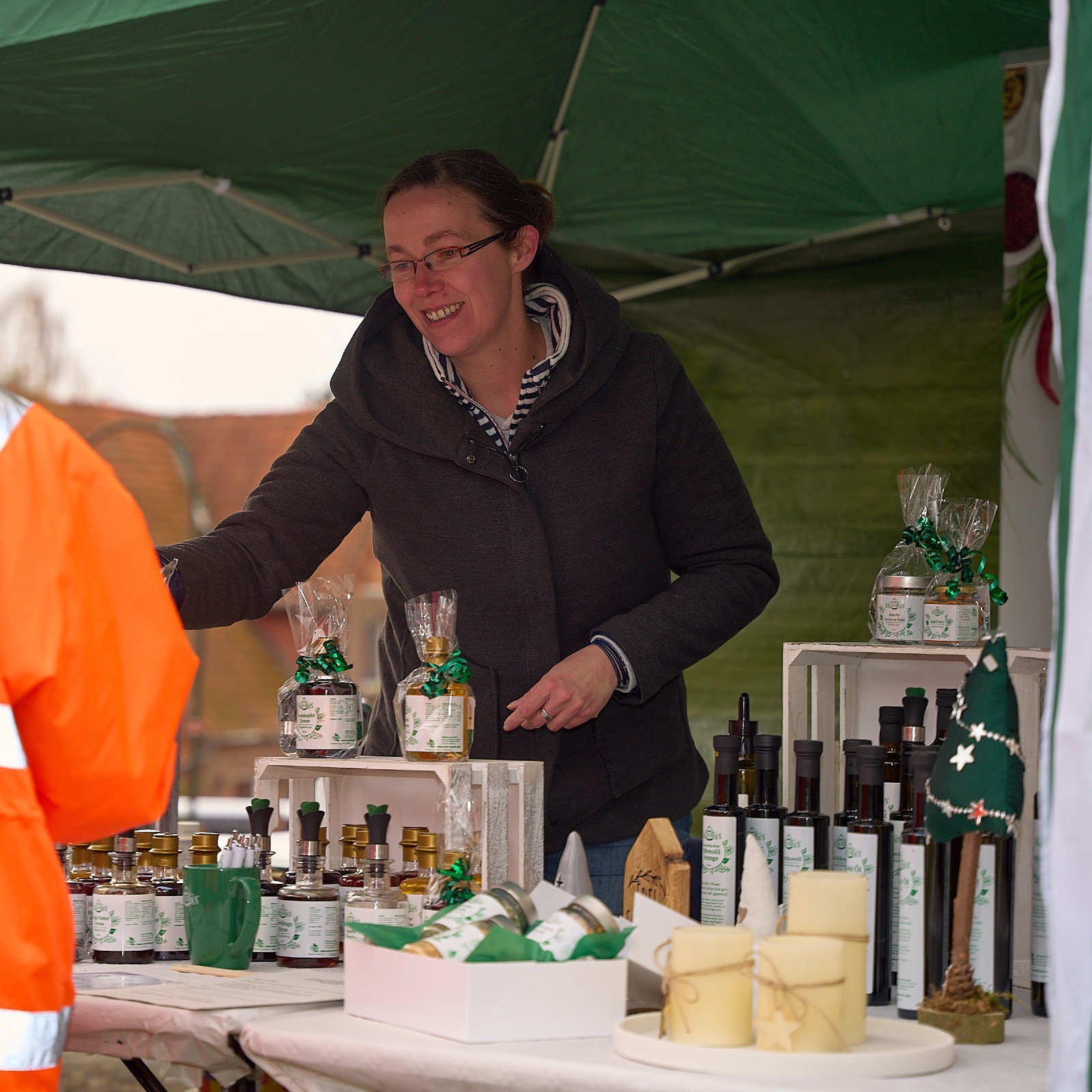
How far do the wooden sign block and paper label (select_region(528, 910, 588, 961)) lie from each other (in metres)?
0.30

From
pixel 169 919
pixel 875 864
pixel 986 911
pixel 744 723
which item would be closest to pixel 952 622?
pixel 744 723

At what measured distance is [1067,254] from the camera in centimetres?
113

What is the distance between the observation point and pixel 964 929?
1.49 m

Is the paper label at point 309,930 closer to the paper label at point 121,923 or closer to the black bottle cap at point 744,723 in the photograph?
the paper label at point 121,923

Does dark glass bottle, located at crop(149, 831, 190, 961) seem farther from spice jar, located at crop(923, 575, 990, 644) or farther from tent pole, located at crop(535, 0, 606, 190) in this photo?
tent pole, located at crop(535, 0, 606, 190)

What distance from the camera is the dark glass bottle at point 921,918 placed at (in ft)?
5.08

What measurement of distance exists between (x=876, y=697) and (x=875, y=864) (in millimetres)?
668

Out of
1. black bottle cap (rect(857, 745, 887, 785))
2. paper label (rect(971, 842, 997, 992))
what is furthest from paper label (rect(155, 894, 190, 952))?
paper label (rect(971, 842, 997, 992))

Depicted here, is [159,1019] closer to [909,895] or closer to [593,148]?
[909,895]

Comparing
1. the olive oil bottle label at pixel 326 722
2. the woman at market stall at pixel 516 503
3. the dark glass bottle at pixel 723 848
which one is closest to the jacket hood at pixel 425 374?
the woman at market stall at pixel 516 503

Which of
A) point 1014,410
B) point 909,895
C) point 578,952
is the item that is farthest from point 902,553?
point 1014,410

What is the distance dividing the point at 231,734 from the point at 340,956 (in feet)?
45.2

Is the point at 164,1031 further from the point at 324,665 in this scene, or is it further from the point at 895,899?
the point at 895,899

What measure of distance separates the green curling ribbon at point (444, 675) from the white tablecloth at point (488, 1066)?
0.47 meters
